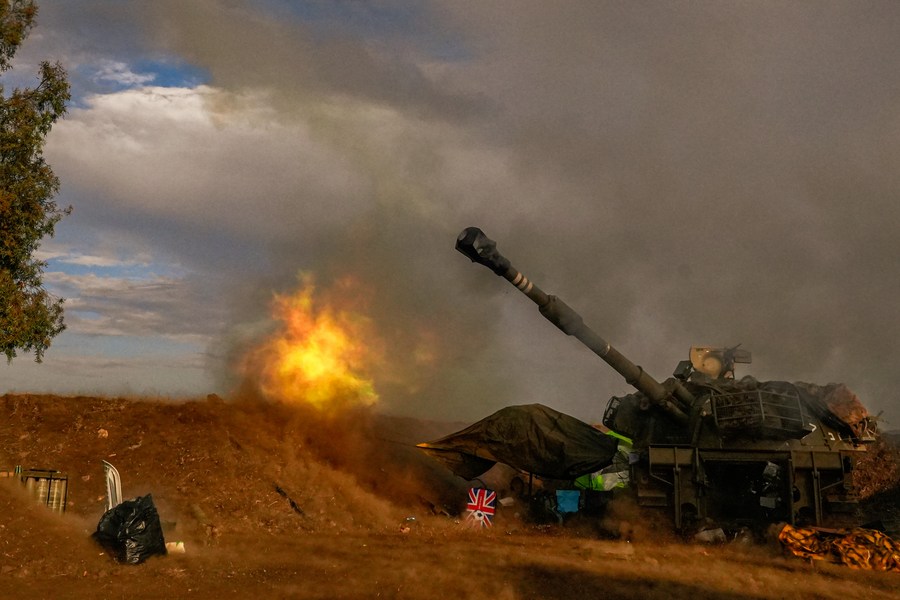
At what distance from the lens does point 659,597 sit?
10.7m

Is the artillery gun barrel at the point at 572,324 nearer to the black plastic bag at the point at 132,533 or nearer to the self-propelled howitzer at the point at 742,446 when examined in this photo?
the self-propelled howitzer at the point at 742,446

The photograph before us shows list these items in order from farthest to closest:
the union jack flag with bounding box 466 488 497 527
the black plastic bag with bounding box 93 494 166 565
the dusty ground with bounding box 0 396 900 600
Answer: the union jack flag with bounding box 466 488 497 527 → the black plastic bag with bounding box 93 494 166 565 → the dusty ground with bounding box 0 396 900 600

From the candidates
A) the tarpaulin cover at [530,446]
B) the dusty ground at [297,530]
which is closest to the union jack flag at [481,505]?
the dusty ground at [297,530]

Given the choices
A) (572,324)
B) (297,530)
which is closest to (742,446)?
(572,324)

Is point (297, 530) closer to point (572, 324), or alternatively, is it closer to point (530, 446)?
point (530, 446)

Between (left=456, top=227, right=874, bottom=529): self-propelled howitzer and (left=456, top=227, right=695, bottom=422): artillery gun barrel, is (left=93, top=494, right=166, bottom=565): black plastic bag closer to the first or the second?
(left=456, top=227, right=695, bottom=422): artillery gun barrel

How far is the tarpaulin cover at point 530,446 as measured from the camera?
1797cm

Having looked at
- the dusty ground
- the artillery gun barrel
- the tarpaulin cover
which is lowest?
the dusty ground

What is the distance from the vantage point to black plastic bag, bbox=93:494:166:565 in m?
11.4

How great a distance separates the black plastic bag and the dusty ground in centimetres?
20

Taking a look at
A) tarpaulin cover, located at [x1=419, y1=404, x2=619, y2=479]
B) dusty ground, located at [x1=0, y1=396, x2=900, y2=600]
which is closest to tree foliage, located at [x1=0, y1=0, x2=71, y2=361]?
dusty ground, located at [x1=0, y1=396, x2=900, y2=600]

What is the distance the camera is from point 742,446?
1678 centimetres

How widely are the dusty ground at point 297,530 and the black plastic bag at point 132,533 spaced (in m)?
0.20

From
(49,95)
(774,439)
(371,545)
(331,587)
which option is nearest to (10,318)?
(49,95)
